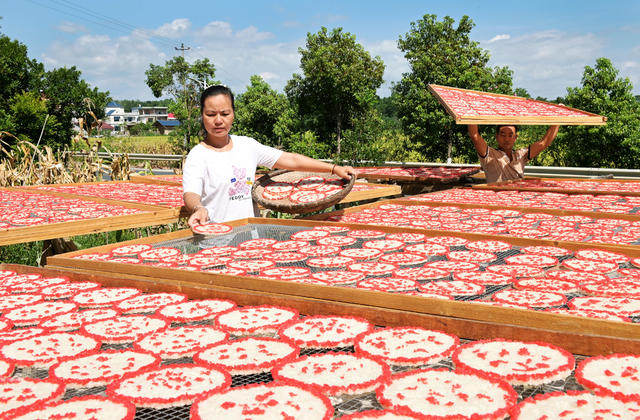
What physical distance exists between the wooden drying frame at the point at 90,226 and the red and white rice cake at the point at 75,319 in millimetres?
1582

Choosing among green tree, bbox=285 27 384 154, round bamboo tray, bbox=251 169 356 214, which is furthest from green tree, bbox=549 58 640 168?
round bamboo tray, bbox=251 169 356 214

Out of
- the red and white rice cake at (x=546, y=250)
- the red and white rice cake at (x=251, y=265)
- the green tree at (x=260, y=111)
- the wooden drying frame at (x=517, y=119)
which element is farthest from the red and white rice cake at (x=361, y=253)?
the green tree at (x=260, y=111)

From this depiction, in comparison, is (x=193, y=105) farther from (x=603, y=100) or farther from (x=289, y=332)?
(x=289, y=332)

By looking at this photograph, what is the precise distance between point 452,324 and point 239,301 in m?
0.74

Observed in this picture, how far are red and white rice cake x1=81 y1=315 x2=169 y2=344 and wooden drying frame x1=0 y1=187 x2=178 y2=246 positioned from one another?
175 centimetres

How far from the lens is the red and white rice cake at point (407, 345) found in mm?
1439

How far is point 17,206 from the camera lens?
4312 millimetres

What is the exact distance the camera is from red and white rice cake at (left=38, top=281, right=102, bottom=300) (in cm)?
208

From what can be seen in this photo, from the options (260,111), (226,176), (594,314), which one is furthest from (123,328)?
(260,111)

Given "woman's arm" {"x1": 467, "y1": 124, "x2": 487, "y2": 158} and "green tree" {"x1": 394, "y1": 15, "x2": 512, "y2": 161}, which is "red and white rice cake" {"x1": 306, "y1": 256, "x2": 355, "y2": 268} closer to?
"woman's arm" {"x1": 467, "y1": 124, "x2": 487, "y2": 158}

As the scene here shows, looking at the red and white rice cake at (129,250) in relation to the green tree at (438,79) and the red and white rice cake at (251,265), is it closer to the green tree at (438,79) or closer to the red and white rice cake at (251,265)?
the red and white rice cake at (251,265)

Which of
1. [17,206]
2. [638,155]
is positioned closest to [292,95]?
[638,155]

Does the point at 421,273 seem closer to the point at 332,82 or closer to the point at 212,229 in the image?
the point at 212,229

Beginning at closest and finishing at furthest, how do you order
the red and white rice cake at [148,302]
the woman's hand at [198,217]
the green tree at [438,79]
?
the red and white rice cake at [148,302] < the woman's hand at [198,217] < the green tree at [438,79]
